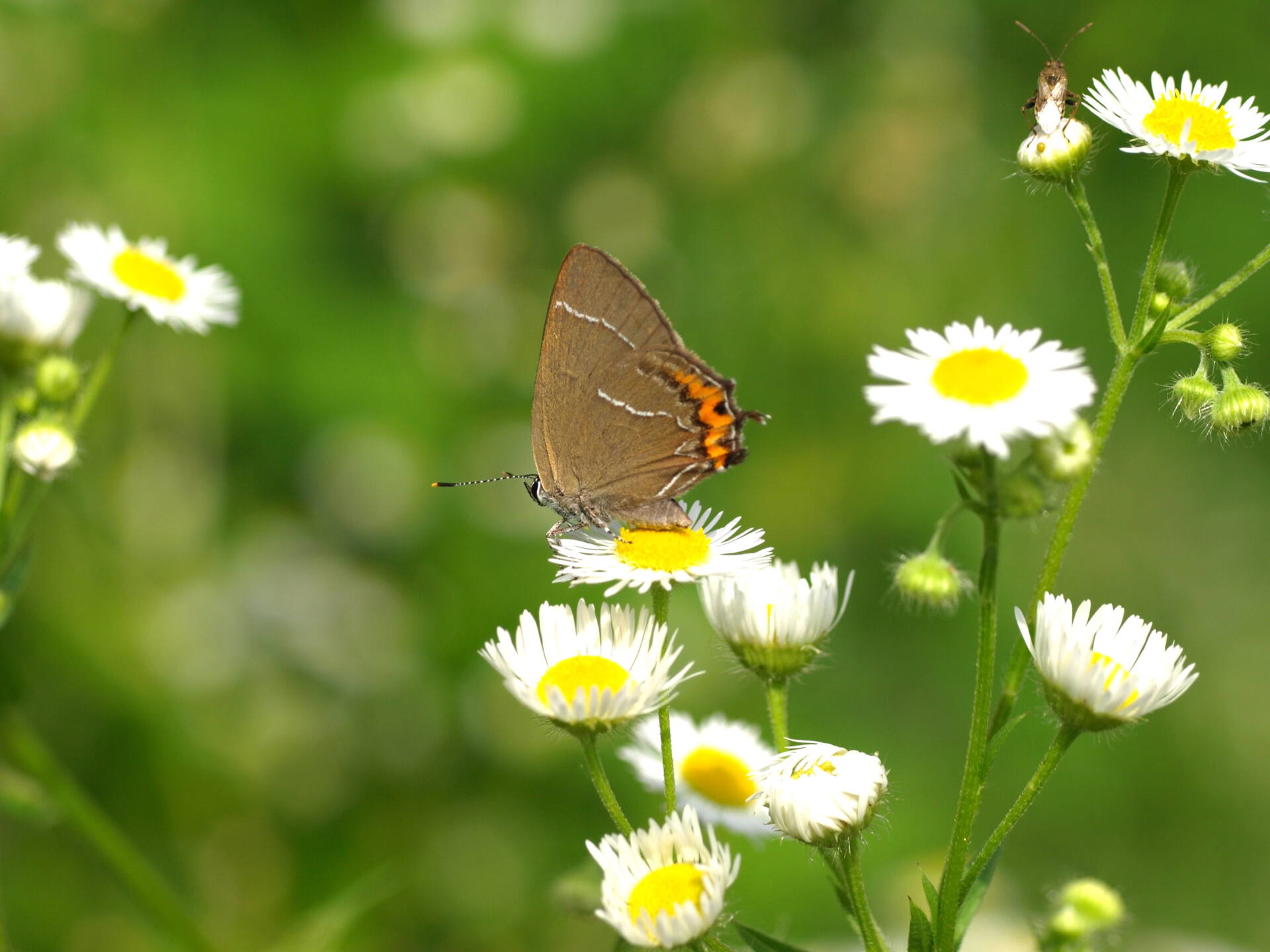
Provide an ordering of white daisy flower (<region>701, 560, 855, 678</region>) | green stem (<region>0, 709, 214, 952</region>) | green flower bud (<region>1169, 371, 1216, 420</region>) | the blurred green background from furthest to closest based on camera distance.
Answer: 1. the blurred green background
2. green stem (<region>0, 709, 214, 952</region>)
3. white daisy flower (<region>701, 560, 855, 678</region>)
4. green flower bud (<region>1169, 371, 1216, 420</region>)

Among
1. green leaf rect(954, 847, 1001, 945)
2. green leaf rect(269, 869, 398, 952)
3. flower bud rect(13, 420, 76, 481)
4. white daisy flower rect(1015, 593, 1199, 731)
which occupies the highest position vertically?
flower bud rect(13, 420, 76, 481)

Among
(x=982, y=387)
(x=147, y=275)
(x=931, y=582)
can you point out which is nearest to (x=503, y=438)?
(x=147, y=275)

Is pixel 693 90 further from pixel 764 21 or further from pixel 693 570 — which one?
pixel 693 570

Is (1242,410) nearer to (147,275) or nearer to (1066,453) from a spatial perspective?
(1066,453)

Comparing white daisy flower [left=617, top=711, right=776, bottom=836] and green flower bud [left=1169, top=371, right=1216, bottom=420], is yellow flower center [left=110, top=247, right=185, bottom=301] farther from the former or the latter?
green flower bud [left=1169, top=371, right=1216, bottom=420]

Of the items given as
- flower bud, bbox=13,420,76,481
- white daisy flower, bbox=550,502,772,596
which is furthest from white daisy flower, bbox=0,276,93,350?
white daisy flower, bbox=550,502,772,596

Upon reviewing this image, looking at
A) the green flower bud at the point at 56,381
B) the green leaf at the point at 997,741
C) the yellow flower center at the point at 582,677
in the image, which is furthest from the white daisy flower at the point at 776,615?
the green flower bud at the point at 56,381

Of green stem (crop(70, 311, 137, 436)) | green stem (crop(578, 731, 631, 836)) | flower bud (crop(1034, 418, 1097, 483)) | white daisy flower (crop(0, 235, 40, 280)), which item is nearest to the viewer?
flower bud (crop(1034, 418, 1097, 483))
